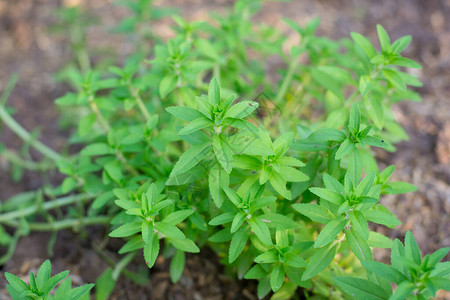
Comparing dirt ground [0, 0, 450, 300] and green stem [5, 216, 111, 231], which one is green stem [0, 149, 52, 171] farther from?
green stem [5, 216, 111, 231]

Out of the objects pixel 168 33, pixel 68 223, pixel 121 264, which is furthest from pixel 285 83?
pixel 168 33

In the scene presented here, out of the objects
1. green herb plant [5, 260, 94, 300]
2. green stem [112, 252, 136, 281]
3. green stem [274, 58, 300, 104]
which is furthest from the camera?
green stem [274, 58, 300, 104]

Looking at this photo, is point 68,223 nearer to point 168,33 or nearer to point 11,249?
point 11,249

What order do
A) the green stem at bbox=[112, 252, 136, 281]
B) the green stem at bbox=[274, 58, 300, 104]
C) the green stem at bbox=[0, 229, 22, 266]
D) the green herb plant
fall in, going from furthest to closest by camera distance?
the green stem at bbox=[274, 58, 300, 104] → the green stem at bbox=[0, 229, 22, 266] → the green stem at bbox=[112, 252, 136, 281] → the green herb plant

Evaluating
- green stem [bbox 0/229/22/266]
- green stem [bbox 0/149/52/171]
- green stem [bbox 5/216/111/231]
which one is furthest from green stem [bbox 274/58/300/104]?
green stem [bbox 0/229/22/266]

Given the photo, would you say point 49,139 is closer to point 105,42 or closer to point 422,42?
point 105,42

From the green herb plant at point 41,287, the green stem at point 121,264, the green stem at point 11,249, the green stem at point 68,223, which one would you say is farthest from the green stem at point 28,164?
the green herb plant at point 41,287

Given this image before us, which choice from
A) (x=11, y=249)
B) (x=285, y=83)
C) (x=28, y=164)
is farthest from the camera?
(x=28, y=164)

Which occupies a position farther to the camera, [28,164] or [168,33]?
[168,33]

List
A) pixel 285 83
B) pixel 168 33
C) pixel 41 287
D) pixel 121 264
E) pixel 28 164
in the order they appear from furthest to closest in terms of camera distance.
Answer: pixel 168 33 → pixel 28 164 → pixel 285 83 → pixel 121 264 → pixel 41 287
